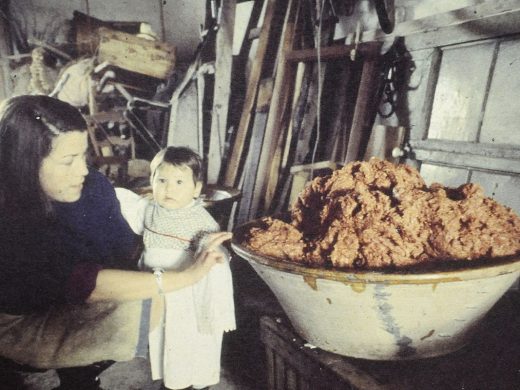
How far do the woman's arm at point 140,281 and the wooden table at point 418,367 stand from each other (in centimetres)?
52

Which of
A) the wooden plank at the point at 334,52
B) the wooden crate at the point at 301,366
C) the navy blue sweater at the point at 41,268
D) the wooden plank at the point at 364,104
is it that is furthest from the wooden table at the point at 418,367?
the wooden plank at the point at 334,52

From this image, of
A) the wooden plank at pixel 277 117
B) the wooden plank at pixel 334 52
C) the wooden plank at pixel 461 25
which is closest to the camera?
the wooden plank at pixel 461 25

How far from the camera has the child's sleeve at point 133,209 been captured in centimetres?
275

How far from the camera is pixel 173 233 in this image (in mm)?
2504

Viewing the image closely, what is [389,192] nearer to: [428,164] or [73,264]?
[73,264]

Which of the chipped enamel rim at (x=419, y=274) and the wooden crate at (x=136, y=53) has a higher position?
the wooden crate at (x=136, y=53)

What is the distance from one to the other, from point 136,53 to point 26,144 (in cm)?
640

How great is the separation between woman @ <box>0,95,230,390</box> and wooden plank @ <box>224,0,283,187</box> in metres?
3.04

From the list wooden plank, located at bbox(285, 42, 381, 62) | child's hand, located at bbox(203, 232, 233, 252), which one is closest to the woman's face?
child's hand, located at bbox(203, 232, 233, 252)

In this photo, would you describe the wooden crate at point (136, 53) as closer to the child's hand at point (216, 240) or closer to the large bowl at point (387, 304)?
the child's hand at point (216, 240)

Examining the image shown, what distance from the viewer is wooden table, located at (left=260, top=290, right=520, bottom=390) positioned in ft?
4.85

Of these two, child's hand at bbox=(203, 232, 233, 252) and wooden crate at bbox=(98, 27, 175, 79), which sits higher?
wooden crate at bbox=(98, 27, 175, 79)

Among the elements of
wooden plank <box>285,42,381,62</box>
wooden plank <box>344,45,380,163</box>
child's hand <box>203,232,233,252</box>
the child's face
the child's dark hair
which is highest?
wooden plank <box>285,42,381,62</box>

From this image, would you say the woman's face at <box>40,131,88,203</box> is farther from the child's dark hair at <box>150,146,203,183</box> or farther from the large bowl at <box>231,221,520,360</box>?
the large bowl at <box>231,221,520,360</box>
